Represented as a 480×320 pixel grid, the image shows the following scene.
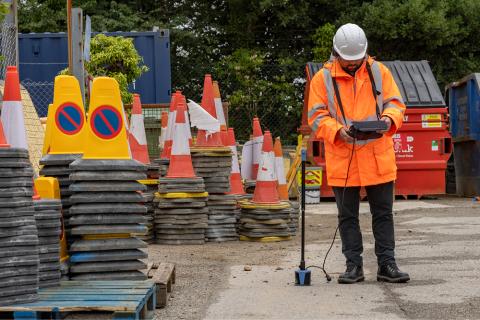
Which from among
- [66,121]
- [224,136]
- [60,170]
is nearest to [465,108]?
[224,136]

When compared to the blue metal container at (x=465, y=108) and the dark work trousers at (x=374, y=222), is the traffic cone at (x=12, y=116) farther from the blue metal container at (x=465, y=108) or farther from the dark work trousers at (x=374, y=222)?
the blue metal container at (x=465, y=108)

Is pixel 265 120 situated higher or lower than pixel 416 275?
higher

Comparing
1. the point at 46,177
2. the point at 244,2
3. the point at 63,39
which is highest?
the point at 244,2

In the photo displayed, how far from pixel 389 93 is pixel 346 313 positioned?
2.08 meters

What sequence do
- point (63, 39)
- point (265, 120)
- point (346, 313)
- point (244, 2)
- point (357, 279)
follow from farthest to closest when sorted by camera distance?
point (244, 2) → point (265, 120) → point (63, 39) → point (357, 279) → point (346, 313)

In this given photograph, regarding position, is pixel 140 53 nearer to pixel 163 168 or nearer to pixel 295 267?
pixel 163 168

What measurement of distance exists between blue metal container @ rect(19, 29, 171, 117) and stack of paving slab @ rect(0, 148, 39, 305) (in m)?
14.1

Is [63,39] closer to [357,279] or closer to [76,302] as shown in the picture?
[357,279]

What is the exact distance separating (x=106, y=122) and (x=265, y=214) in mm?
4331

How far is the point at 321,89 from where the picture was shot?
7258mm

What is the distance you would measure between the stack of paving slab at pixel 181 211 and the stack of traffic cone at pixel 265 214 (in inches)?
25.9

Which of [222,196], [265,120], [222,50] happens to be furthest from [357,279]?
[222,50]

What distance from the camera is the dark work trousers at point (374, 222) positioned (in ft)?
23.8

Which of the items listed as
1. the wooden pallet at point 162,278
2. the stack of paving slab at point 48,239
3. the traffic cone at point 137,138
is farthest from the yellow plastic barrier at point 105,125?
the traffic cone at point 137,138
